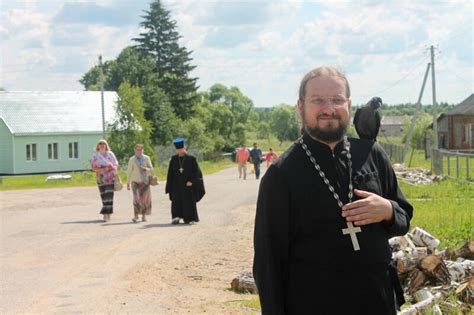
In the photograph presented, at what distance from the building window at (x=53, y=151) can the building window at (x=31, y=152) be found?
122 cm

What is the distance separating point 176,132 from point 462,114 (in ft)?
82.6

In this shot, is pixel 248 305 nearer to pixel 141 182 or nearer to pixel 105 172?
pixel 141 182

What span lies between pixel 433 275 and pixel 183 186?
34.7ft

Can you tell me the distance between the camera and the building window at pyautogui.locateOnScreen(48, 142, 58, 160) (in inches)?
2416

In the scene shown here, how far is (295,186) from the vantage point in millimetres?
4035

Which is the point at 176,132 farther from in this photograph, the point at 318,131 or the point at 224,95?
the point at 318,131

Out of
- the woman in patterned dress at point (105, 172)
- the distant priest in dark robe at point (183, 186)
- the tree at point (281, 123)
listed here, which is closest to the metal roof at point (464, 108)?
the distant priest in dark robe at point (183, 186)

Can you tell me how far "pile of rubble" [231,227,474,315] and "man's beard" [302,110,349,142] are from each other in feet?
11.3

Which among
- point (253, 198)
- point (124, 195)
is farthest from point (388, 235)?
point (124, 195)

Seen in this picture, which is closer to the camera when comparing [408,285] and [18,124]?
[408,285]

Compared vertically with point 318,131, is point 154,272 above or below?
below

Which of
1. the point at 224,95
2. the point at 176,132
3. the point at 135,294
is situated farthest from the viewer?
the point at 224,95

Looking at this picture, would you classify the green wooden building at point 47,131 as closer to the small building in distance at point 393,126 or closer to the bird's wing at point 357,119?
the bird's wing at point 357,119

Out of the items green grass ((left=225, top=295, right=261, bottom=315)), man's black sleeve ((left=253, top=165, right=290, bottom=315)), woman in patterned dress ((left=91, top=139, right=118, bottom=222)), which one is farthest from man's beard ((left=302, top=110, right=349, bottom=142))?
woman in patterned dress ((left=91, top=139, right=118, bottom=222))
